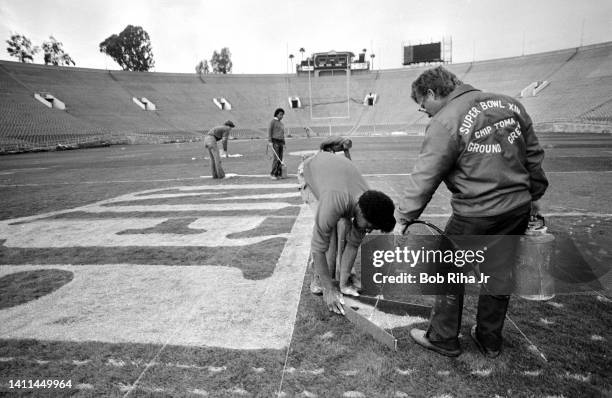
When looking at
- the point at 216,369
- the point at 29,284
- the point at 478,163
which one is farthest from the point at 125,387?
the point at 478,163

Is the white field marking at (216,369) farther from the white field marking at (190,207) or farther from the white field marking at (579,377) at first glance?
the white field marking at (190,207)

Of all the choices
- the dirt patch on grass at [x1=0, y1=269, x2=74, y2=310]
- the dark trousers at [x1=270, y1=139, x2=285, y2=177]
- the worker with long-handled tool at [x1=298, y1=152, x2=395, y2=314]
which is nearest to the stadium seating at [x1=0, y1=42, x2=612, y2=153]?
the dark trousers at [x1=270, y1=139, x2=285, y2=177]

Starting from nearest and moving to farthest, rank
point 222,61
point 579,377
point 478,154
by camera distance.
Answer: point 478,154 → point 579,377 → point 222,61

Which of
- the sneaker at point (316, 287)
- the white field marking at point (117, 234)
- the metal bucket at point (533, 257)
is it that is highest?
the metal bucket at point (533, 257)

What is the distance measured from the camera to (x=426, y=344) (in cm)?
254

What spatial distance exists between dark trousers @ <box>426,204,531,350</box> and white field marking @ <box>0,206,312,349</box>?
1.18 meters

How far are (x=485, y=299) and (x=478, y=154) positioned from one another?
1010 millimetres

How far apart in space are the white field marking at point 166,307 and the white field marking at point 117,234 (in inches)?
31.6

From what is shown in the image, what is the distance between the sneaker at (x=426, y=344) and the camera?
2.44 meters

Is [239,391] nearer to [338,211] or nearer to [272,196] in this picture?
[338,211]

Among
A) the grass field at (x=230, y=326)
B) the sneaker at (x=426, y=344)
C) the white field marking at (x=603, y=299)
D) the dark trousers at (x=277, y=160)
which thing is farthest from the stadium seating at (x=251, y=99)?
the sneaker at (x=426, y=344)

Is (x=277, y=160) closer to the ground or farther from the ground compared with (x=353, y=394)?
farther from the ground

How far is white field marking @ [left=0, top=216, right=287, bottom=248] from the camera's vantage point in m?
4.90

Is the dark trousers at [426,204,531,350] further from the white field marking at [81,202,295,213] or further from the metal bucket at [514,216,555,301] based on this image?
the white field marking at [81,202,295,213]
